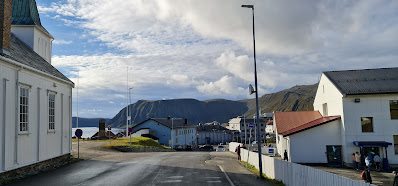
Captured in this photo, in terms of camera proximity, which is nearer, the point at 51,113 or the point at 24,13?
the point at 51,113

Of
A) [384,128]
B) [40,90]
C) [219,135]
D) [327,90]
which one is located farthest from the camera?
[219,135]

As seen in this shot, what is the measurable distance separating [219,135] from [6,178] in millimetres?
117788

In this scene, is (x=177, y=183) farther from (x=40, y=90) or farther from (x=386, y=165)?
(x=386, y=165)

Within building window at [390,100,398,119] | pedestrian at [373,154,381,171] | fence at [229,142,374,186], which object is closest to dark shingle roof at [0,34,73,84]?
fence at [229,142,374,186]

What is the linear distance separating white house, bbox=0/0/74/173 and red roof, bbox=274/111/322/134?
23.1 m

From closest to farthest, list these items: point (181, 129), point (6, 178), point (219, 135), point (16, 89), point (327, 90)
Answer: point (6, 178) → point (16, 89) → point (327, 90) → point (181, 129) → point (219, 135)

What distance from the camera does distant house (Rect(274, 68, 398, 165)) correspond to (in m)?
28.7

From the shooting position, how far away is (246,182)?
15.8 meters

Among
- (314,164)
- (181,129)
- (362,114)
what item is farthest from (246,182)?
(181,129)

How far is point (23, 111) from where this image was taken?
16.6 meters

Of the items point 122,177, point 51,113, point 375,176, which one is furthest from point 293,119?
point 51,113

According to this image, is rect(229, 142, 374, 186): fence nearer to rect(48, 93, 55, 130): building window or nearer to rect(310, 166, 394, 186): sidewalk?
rect(310, 166, 394, 186): sidewalk

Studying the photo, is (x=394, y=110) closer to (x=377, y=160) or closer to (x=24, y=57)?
(x=377, y=160)

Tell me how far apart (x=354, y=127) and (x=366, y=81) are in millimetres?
5592
